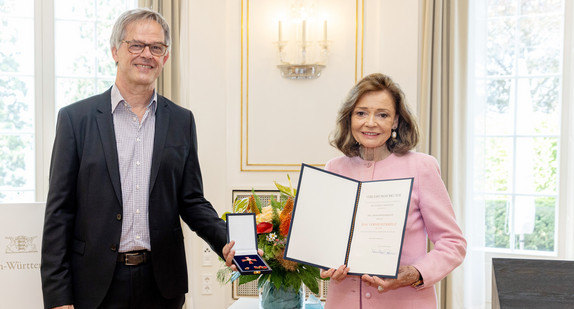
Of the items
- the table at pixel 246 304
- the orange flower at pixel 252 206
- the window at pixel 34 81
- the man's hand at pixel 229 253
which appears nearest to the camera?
the man's hand at pixel 229 253

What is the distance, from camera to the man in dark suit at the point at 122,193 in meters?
1.86

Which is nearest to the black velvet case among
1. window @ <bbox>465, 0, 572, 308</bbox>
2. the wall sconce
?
the wall sconce

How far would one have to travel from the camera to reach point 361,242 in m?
1.77

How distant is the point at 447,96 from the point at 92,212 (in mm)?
2759

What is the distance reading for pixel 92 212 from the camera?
6.16 feet

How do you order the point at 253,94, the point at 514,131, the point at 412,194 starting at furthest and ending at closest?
the point at 253,94 → the point at 514,131 → the point at 412,194

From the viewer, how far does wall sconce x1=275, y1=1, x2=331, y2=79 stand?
393 centimetres

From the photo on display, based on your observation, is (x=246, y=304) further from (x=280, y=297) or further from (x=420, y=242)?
(x=420, y=242)

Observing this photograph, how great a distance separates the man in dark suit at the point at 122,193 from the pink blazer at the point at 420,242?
0.50 meters

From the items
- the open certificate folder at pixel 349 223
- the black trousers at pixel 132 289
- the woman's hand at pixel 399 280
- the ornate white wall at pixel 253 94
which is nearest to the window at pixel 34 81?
the ornate white wall at pixel 253 94

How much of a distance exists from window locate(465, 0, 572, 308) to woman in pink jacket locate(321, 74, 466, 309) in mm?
2178

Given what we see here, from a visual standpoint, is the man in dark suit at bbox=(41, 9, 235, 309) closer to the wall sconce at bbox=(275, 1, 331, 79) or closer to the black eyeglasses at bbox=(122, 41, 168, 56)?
the black eyeglasses at bbox=(122, 41, 168, 56)

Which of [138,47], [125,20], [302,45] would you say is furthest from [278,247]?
[302,45]
